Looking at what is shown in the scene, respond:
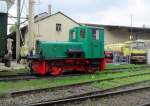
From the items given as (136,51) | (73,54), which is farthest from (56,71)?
(136,51)

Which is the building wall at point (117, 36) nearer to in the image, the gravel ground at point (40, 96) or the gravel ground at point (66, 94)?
the gravel ground at point (40, 96)

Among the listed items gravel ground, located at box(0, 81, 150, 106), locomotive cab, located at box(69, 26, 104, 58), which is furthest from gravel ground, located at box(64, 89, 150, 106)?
locomotive cab, located at box(69, 26, 104, 58)

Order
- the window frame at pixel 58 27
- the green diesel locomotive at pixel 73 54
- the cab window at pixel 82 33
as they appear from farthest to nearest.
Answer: the window frame at pixel 58 27
the cab window at pixel 82 33
the green diesel locomotive at pixel 73 54

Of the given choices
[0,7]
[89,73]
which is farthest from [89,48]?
[0,7]

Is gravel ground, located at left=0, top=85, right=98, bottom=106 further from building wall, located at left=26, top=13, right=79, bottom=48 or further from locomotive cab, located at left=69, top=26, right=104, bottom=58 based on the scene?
building wall, located at left=26, top=13, right=79, bottom=48

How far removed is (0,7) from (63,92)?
8.37m

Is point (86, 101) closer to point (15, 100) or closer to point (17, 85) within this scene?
point (15, 100)

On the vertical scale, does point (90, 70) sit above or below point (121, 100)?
above

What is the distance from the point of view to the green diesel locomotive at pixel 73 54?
70.0 feet

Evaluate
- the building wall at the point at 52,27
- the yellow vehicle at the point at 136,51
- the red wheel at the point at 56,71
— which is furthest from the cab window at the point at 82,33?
the building wall at the point at 52,27

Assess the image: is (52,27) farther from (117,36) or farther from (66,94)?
(66,94)

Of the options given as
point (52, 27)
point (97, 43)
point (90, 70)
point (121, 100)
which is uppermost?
point (52, 27)

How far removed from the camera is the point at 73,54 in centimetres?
2238

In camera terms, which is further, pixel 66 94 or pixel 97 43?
pixel 97 43
